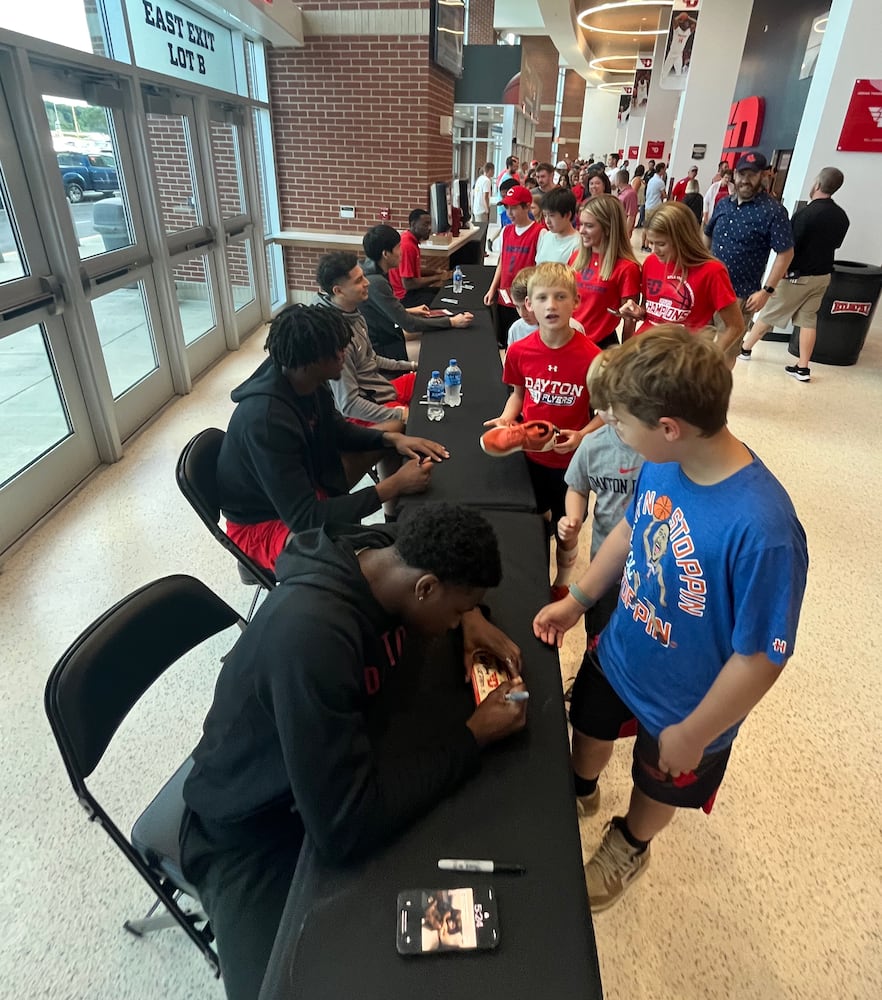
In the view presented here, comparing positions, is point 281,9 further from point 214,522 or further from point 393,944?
point 393,944

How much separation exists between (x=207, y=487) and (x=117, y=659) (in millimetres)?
901

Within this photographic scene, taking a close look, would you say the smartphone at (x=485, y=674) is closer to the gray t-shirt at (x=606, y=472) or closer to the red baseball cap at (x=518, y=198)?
the gray t-shirt at (x=606, y=472)

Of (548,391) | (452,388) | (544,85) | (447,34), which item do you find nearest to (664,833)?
(548,391)

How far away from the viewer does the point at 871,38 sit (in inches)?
213

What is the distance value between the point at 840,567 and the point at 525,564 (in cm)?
236

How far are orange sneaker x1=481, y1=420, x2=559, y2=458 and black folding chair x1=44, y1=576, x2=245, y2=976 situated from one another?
1108 millimetres

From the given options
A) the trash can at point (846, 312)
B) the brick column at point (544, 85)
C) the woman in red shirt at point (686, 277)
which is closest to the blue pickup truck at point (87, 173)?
the woman in red shirt at point (686, 277)

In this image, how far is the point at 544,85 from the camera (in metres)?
25.9

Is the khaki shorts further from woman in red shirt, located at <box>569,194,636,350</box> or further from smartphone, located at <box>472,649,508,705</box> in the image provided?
smartphone, located at <box>472,649,508,705</box>

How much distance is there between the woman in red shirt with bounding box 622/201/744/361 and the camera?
10.1ft

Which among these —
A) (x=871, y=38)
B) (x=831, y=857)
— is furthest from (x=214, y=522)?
(x=871, y=38)

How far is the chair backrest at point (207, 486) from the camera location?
6.82 ft

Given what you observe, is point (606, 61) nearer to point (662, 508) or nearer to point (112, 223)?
point (112, 223)

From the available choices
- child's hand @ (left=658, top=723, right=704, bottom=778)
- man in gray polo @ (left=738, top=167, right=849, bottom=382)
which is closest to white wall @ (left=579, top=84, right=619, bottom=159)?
man in gray polo @ (left=738, top=167, right=849, bottom=382)
